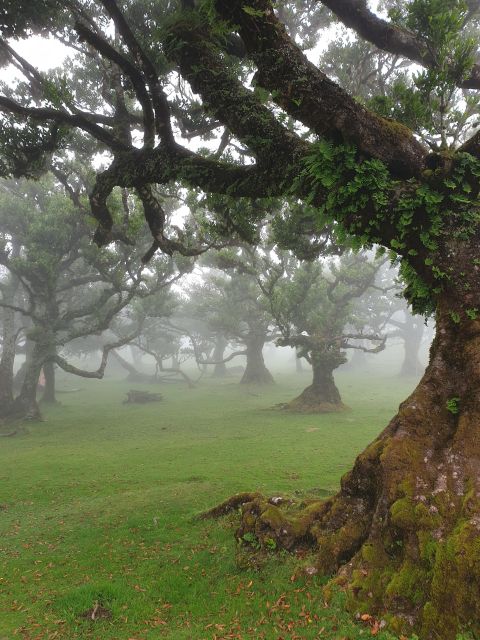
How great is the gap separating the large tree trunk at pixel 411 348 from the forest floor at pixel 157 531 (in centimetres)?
2672

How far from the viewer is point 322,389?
2759 cm

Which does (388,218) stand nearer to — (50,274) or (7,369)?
(50,274)

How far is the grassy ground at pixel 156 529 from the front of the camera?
5.66 m

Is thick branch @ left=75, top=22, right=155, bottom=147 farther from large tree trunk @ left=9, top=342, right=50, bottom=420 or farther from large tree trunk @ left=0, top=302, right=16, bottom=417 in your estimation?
large tree trunk @ left=0, top=302, right=16, bottom=417

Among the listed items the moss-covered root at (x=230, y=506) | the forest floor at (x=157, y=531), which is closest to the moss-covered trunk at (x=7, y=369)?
the forest floor at (x=157, y=531)

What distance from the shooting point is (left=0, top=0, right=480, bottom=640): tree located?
5.16 m

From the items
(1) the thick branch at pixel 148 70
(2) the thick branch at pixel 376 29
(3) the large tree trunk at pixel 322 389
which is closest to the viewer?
(1) the thick branch at pixel 148 70

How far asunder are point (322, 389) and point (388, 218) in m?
21.7

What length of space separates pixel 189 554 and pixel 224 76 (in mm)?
9033

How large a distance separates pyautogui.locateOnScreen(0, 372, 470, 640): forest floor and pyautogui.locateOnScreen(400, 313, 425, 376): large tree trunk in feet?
87.7

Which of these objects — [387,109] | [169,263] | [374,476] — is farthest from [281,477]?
[169,263]

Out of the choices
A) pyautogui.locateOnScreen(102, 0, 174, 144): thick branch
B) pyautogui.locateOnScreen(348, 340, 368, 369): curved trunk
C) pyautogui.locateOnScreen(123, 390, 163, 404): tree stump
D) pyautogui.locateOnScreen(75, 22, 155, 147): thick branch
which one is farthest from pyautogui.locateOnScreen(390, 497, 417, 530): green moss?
pyautogui.locateOnScreen(348, 340, 368, 369): curved trunk

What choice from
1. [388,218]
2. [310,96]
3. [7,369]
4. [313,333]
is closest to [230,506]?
[388,218]

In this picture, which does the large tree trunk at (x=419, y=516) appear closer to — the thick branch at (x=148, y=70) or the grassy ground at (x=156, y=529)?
the grassy ground at (x=156, y=529)
